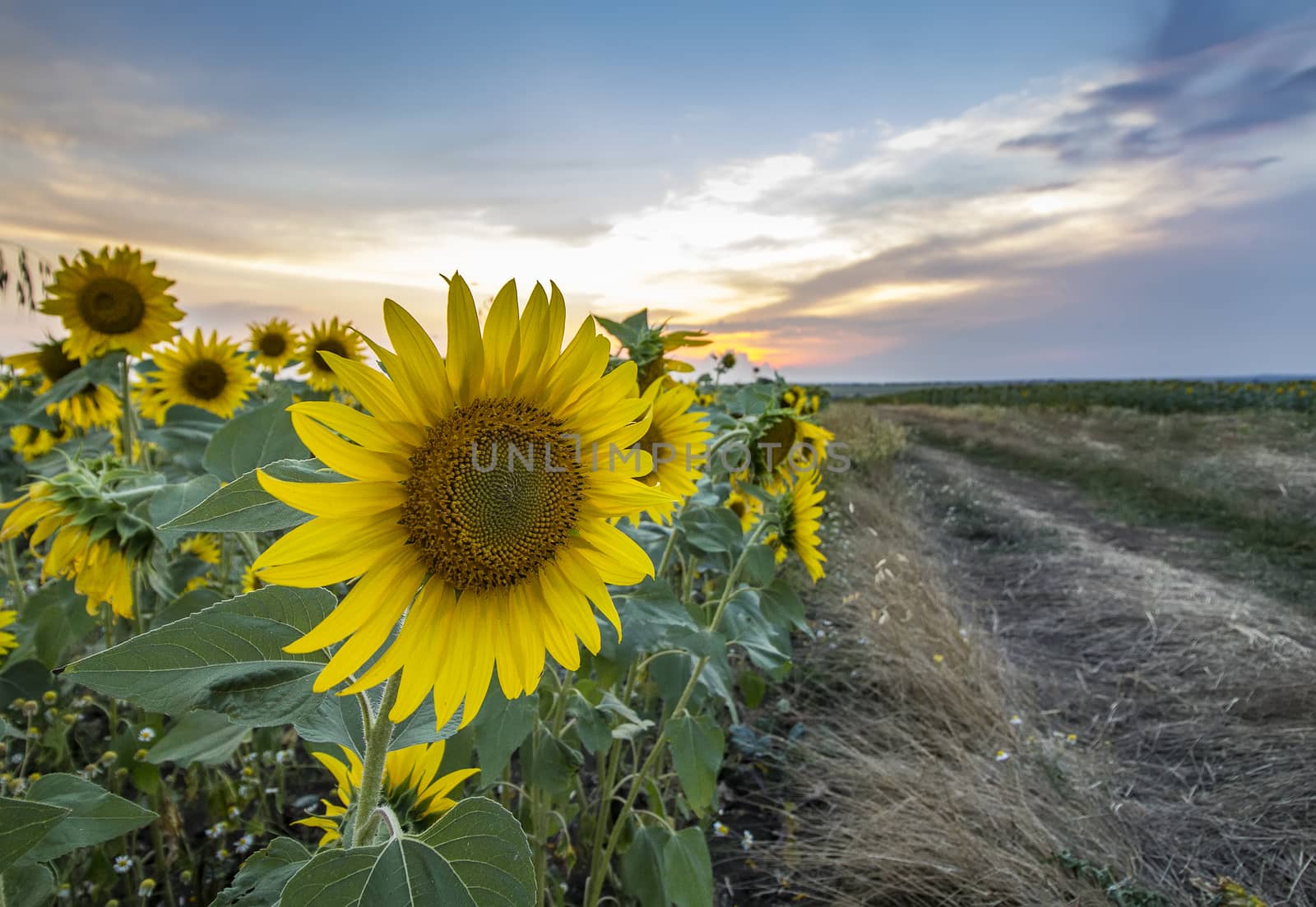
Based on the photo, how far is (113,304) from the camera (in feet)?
8.07

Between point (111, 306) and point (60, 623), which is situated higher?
point (111, 306)

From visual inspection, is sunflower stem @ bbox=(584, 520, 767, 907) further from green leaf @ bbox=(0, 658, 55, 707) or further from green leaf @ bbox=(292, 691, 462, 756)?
green leaf @ bbox=(0, 658, 55, 707)

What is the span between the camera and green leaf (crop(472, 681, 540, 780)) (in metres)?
1.36

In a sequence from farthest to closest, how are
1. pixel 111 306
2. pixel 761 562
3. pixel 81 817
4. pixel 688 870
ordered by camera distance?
1. pixel 111 306
2. pixel 761 562
3. pixel 688 870
4. pixel 81 817

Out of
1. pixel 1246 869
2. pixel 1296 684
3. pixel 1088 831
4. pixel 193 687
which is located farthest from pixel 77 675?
pixel 1296 684

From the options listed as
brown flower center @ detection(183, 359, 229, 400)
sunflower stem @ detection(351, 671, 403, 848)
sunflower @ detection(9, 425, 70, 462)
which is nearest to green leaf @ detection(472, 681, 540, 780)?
sunflower stem @ detection(351, 671, 403, 848)

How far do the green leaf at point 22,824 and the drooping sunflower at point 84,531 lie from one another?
1.87 feet

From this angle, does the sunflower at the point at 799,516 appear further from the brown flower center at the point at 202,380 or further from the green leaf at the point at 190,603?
the brown flower center at the point at 202,380

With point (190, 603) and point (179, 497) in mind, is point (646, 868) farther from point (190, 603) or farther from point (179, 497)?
point (179, 497)

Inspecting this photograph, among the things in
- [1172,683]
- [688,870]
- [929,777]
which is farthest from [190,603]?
[1172,683]

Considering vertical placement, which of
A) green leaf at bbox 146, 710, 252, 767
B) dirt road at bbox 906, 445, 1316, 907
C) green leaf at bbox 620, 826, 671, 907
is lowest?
dirt road at bbox 906, 445, 1316, 907

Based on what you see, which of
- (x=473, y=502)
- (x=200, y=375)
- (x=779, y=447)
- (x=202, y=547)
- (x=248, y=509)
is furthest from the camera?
(x=200, y=375)

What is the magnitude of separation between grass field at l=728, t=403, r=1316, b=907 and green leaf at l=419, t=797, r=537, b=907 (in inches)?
71.6

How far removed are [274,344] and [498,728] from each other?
3.37m
